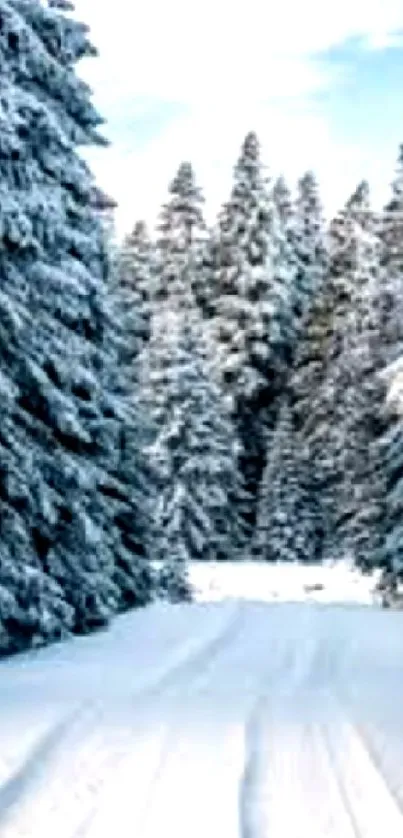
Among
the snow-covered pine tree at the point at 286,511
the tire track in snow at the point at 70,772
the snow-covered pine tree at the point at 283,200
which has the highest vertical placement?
the snow-covered pine tree at the point at 283,200

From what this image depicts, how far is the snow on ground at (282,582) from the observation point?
39188 millimetres

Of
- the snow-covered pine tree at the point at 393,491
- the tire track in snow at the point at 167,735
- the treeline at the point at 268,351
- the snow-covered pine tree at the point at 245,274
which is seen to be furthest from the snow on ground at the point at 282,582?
the tire track in snow at the point at 167,735

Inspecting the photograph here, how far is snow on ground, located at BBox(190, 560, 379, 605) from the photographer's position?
129ft

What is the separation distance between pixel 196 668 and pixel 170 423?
3506 centimetres

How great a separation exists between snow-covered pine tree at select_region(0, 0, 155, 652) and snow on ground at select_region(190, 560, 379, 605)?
775 inches

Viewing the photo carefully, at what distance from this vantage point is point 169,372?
48.3m

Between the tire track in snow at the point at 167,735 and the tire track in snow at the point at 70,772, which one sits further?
the tire track in snow at the point at 167,735

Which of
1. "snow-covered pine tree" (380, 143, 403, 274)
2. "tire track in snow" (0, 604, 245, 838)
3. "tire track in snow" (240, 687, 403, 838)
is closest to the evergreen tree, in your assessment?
"snow-covered pine tree" (380, 143, 403, 274)

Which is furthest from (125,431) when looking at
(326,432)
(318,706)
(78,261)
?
(326,432)

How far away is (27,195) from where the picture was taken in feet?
50.3

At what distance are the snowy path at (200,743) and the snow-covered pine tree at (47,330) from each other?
1.26m

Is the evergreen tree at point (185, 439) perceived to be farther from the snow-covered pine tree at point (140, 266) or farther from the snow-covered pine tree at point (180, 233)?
the snow-covered pine tree at point (180, 233)

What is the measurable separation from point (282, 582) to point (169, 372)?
9820 mm

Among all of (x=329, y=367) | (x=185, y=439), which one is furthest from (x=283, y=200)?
(x=185, y=439)
